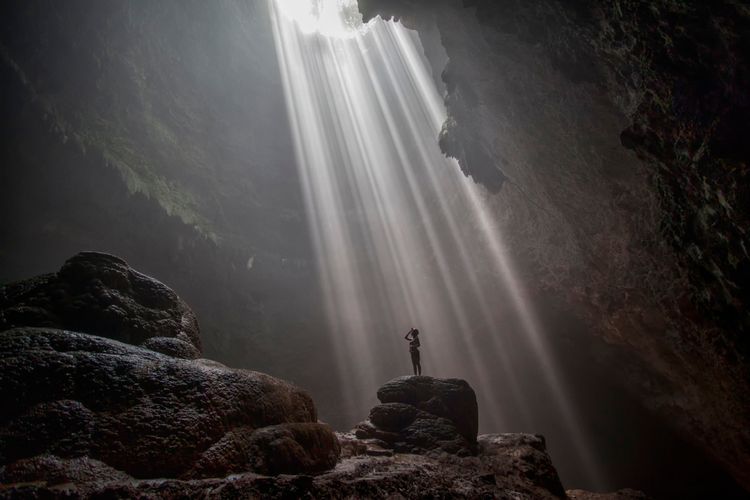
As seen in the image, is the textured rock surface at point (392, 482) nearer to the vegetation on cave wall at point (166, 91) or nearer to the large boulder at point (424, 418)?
the large boulder at point (424, 418)

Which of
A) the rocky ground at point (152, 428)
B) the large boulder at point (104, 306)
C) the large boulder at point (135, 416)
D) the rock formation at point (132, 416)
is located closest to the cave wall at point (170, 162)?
the large boulder at point (104, 306)

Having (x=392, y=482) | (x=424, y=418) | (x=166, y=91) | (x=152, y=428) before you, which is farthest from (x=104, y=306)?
(x=166, y=91)

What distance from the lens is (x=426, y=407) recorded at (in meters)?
9.24

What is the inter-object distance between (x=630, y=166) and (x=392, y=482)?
30.6 ft

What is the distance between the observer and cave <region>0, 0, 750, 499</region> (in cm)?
498

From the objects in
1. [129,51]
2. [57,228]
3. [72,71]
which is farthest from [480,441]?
[129,51]

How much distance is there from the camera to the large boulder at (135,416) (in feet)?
12.1

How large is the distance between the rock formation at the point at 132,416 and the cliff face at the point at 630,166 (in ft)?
24.5

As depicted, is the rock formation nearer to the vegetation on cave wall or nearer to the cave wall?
the cave wall

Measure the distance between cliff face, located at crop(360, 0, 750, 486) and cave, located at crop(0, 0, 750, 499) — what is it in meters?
0.07

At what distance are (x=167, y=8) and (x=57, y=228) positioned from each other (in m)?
15.4

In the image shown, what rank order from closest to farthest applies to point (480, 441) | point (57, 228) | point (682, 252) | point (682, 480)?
point (682, 252)
point (480, 441)
point (682, 480)
point (57, 228)

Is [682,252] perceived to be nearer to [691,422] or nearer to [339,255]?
[691,422]

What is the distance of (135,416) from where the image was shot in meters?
4.15
